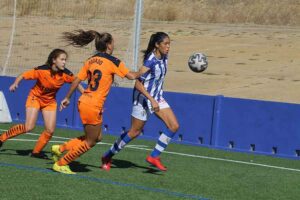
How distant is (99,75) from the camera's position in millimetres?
11625

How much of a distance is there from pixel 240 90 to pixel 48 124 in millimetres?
16232

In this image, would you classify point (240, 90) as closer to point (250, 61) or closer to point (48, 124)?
point (250, 61)

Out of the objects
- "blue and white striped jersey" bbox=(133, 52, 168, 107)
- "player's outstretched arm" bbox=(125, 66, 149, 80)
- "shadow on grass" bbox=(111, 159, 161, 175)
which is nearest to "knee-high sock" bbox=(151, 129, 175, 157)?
"shadow on grass" bbox=(111, 159, 161, 175)

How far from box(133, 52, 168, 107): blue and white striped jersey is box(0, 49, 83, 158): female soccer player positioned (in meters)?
1.15

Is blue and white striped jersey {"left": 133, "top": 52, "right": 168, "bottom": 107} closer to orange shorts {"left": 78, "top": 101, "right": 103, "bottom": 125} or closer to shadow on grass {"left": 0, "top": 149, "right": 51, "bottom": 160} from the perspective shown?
orange shorts {"left": 78, "top": 101, "right": 103, "bottom": 125}

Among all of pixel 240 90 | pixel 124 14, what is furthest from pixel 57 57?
pixel 124 14

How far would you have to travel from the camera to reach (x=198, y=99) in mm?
18422

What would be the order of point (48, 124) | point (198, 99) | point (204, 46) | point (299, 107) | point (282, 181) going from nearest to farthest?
point (282, 181)
point (48, 124)
point (299, 107)
point (198, 99)
point (204, 46)

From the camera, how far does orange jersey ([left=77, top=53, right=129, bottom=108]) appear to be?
11.6 metres

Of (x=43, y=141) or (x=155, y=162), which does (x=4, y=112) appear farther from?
(x=155, y=162)

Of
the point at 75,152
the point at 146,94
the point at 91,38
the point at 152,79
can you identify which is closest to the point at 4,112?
the point at 152,79

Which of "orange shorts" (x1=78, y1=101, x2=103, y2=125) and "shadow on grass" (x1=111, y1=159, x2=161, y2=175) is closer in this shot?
"orange shorts" (x1=78, y1=101, x2=103, y2=125)

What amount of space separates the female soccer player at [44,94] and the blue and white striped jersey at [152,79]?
3.77 ft

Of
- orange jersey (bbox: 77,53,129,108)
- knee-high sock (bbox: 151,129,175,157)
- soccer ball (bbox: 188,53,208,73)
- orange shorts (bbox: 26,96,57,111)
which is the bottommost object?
knee-high sock (bbox: 151,129,175,157)
